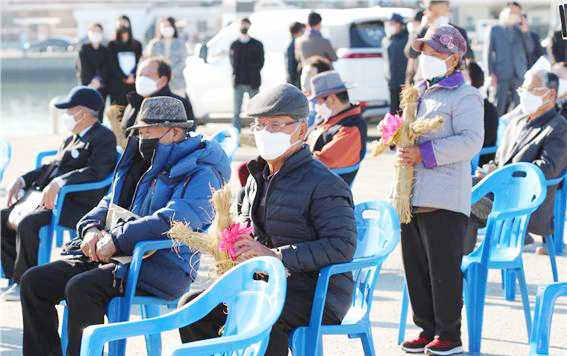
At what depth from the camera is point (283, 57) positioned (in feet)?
56.2

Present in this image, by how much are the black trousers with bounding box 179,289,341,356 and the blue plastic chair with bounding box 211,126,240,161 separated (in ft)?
11.1

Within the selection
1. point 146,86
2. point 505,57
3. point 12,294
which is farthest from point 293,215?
point 505,57

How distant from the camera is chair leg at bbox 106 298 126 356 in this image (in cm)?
527

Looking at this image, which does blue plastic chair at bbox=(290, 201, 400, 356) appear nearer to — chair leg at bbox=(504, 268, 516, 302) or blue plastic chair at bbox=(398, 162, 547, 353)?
blue plastic chair at bbox=(398, 162, 547, 353)

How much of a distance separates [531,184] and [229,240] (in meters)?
2.46

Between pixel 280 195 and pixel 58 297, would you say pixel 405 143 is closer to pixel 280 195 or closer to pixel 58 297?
pixel 280 195

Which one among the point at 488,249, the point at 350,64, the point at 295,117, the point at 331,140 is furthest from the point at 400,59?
the point at 295,117

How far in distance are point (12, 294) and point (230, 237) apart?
306cm

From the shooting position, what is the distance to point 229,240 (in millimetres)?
4543

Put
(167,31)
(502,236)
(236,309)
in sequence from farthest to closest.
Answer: (167,31)
(502,236)
(236,309)

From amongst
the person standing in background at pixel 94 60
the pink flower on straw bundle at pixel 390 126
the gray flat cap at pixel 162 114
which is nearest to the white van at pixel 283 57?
the person standing in background at pixel 94 60

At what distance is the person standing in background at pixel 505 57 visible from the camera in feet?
47.1

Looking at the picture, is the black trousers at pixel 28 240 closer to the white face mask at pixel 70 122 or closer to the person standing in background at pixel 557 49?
the white face mask at pixel 70 122

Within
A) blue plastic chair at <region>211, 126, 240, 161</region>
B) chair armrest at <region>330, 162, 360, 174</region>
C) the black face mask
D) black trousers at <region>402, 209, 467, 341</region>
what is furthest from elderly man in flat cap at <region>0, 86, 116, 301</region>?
black trousers at <region>402, 209, 467, 341</region>
